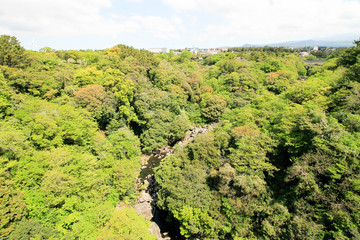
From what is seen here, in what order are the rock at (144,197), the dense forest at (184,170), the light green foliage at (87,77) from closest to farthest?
1. the dense forest at (184,170)
2. the rock at (144,197)
3. the light green foliage at (87,77)

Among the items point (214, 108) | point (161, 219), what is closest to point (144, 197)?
point (161, 219)

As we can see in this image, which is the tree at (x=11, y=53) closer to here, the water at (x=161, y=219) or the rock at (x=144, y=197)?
the water at (x=161, y=219)

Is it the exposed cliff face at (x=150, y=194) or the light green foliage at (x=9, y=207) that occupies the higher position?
the light green foliage at (x=9, y=207)

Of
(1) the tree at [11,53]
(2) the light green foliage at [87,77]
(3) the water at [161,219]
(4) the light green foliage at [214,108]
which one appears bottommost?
(3) the water at [161,219]

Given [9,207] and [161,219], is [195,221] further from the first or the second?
[9,207]

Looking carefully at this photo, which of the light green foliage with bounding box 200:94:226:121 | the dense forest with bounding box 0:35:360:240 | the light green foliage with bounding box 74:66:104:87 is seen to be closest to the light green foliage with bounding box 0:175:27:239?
the dense forest with bounding box 0:35:360:240

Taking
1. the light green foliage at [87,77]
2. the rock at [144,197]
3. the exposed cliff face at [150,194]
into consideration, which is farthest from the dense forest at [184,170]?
the exposed cliff face at [150,194]

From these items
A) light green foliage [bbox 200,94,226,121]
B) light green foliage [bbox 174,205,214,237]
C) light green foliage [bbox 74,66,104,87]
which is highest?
light green foliage [bbox 74,66,104,87]

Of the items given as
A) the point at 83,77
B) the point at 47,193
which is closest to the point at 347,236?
the point at 47,193

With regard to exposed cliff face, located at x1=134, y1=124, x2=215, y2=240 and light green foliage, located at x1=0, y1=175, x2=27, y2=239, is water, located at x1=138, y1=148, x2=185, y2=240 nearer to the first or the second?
exposed cliff face, located at x1=134, y1=124, x2=215, y2=240

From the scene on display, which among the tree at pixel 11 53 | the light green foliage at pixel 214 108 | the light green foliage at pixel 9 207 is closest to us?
the light green foliage at pixel 9 207
